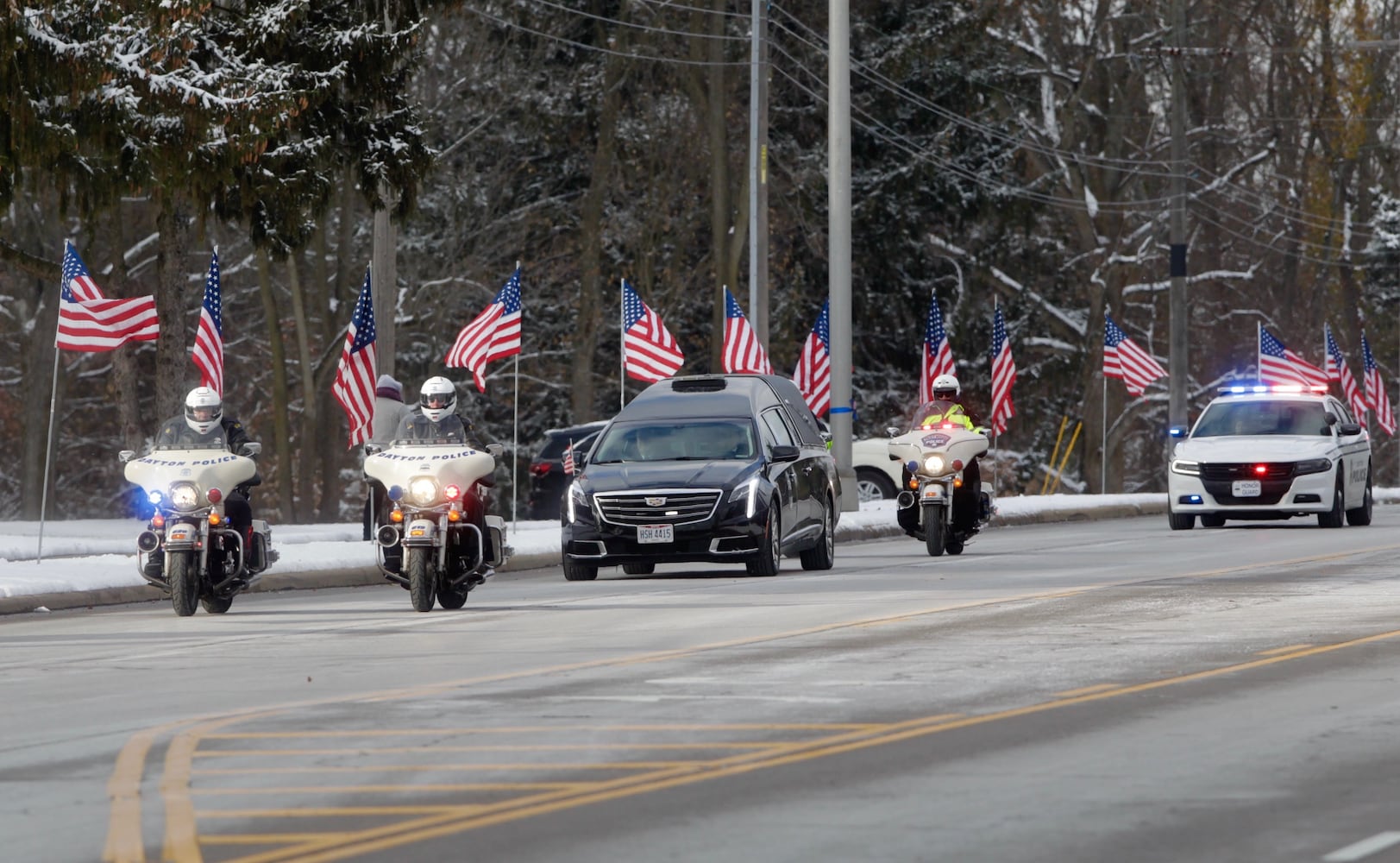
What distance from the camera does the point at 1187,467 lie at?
1201 inches

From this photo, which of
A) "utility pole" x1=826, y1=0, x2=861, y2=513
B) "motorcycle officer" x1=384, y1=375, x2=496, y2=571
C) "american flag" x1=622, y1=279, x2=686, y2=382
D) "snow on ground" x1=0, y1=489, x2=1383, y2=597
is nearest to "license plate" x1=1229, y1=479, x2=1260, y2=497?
"snow on ground" x1=0, y1=489, x2=1383, y2=597

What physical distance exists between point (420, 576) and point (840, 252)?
16.7 meters

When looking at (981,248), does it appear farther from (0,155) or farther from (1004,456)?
(0,155)

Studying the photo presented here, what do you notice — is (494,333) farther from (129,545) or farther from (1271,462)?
(1271,462)

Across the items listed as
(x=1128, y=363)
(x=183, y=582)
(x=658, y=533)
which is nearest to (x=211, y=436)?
(x=183, y=582)

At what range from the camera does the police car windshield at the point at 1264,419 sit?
3133 cm

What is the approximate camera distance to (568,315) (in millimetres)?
52438

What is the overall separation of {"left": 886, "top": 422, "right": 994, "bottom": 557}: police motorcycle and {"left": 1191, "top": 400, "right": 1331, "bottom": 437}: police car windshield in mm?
7087

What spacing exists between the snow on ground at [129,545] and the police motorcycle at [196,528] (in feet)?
6.96

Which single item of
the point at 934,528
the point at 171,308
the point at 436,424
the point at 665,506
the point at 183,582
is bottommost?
the point at 183,582

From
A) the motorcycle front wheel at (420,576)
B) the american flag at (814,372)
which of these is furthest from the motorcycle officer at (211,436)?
the american flag at (814,372)

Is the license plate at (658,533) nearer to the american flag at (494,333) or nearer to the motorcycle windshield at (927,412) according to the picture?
the motorcycle windshield at (927,412)

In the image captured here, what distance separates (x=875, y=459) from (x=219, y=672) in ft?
83.3

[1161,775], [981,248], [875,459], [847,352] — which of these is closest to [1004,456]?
[981,248]
